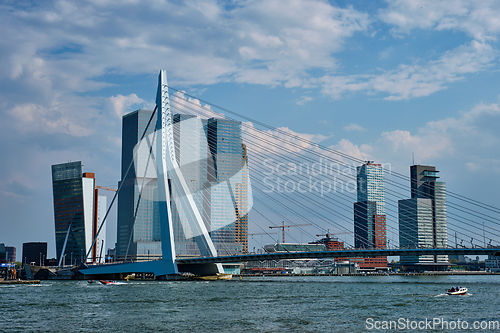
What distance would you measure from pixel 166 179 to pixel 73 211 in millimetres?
115211

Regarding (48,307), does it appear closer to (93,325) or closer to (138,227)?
(93,325)

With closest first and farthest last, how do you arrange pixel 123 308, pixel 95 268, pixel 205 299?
1. pixel 123 308
2. pixel 205 299
3. pixel 95 268

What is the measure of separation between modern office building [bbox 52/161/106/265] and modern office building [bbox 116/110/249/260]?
432 inches

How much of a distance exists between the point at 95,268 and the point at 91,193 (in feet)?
279

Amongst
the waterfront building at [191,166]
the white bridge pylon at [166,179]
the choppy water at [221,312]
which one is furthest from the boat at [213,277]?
the waterfront building at [191,166]

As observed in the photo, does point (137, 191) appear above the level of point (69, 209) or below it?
above

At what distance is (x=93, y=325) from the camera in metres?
33.8

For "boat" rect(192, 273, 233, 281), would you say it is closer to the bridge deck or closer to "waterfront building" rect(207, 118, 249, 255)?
the bridge deck

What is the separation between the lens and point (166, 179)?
77.7m

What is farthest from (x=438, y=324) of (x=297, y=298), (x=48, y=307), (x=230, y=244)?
(x=230, y=244)

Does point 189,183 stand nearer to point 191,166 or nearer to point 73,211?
point 191,166

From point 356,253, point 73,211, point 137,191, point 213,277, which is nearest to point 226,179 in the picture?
point 137,191

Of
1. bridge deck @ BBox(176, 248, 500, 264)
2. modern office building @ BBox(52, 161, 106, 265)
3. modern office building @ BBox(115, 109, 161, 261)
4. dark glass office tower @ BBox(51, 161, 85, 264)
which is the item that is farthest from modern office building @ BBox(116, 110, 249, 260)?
bridge deck @ BBox(176, 248, 500, 264)

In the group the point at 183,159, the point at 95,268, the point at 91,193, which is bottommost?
the point at 95,268
